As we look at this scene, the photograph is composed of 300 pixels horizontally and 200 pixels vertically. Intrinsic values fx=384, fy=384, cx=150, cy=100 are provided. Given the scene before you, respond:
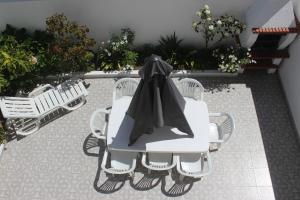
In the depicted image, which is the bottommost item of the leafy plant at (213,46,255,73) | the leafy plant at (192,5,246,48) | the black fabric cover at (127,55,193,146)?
the black fabric cover at (127,55,193,146)

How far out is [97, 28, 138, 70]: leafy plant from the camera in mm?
9656

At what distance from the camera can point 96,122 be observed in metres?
8.59

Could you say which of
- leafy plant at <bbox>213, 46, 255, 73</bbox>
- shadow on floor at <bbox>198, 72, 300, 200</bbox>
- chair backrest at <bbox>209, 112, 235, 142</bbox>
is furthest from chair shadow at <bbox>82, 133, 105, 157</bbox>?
leafy plant at <bbox>213, 46, 255, 73</bbox>

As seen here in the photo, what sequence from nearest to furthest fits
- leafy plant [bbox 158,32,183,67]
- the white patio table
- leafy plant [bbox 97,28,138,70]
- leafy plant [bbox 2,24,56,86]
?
the white patio table, leafy plant [bbox 2,24,56,86], leafy plant [bbox 97,28,138,70], leafy plant [bbox 158,32,183,67]

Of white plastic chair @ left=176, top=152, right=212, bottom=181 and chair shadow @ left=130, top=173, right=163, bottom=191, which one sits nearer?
white plastic chair @ left=176, top=152, right=212, bottom=181

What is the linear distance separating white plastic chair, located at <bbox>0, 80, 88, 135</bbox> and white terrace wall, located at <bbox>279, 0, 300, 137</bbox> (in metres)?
4.95

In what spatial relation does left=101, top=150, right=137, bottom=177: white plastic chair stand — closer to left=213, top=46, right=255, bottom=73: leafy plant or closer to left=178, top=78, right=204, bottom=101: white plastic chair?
left=178, top=78, right=204, bottom=101: white plastic chair

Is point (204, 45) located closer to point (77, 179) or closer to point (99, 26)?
point (99, 26)

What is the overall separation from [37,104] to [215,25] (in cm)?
462

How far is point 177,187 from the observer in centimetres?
820

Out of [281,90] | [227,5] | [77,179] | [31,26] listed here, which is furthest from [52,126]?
[281,90]

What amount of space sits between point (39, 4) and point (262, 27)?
5.20 m

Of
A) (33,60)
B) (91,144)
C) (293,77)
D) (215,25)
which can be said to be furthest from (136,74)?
(293,77)

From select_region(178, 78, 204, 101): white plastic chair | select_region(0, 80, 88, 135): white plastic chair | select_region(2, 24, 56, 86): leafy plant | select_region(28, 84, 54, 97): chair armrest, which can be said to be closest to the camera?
select_region(178, 78, 204, 101): white plastic chair
